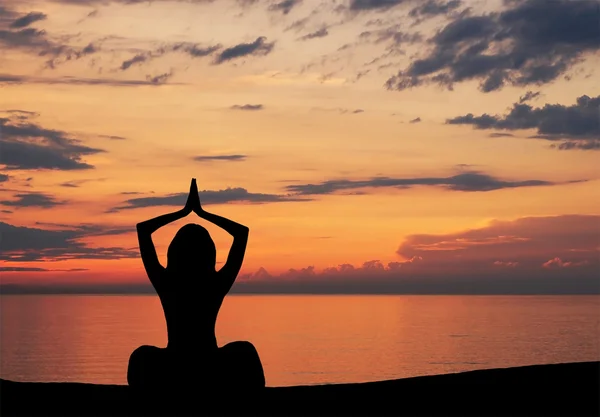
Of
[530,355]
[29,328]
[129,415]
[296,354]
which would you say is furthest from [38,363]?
[129,415]

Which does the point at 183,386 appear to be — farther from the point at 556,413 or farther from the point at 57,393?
the point at 556,413

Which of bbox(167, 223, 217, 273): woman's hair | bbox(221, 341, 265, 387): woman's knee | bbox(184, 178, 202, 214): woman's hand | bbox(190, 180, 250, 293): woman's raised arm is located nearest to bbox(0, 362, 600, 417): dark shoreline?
bbox(221, 341, 265, 387): woman's knee

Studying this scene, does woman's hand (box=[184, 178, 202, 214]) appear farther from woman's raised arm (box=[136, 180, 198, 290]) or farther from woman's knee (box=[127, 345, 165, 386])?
woman's knee (box=[127, 345, 165, 386])

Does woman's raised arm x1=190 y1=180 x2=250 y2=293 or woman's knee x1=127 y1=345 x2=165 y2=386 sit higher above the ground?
woman's raised arm x1=190 y1=180 x2=250 y2=293

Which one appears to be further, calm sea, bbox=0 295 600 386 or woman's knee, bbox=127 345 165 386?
calm sea, bbox=0 295 600 386

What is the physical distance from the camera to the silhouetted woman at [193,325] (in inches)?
380

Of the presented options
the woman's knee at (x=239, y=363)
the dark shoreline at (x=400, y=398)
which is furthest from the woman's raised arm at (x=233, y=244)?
the dark shoreline at (x=400, y=398)

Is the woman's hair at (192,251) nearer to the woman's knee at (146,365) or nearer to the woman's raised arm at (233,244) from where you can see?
the woman's raised arm at (233,244)

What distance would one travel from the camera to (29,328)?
109 m

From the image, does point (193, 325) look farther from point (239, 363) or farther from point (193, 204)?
point (193, 204)

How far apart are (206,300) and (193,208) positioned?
1.16m

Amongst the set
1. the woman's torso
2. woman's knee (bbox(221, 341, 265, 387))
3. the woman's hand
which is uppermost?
the woman's hand

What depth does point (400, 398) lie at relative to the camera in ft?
37.5

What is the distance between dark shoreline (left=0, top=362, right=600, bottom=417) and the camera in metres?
10.9
